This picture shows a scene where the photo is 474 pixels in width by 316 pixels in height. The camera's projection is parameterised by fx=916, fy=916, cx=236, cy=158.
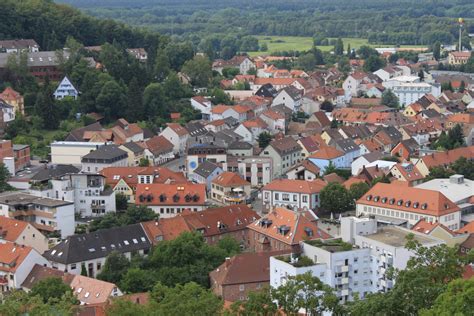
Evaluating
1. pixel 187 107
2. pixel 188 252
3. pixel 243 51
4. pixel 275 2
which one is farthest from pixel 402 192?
pixel 275 2

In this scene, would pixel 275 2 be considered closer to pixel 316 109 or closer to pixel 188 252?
pixel 316 109

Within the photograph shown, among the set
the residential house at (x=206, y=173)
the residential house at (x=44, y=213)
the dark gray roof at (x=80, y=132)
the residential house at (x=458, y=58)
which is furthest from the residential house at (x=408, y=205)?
the residential house at (x=458, y=58)

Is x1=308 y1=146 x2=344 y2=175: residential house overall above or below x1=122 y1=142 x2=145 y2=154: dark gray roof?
below

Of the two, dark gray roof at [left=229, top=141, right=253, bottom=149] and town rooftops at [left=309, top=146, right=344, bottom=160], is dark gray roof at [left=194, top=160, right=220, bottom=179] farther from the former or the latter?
town rooftops at [left=309, top=146, right=344, bottom=160]

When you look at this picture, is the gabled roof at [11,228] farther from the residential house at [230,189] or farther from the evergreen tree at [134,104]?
the evergreen tree at [134,104]

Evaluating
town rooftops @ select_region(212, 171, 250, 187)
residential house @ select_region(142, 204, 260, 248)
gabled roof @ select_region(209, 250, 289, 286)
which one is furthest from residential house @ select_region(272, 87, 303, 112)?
gabled roof @ select_region(209, 250, 289, 286)

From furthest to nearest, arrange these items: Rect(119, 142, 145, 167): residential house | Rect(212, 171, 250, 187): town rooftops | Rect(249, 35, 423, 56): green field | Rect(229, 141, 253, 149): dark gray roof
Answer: Rect(249, 35, 423, 56): green field < Rect(229, 141, 253, 149): dark gray roof < Rect(119, 142, 145, 167): residential house < Rect(212, 171, 250, 187): town rooftops
